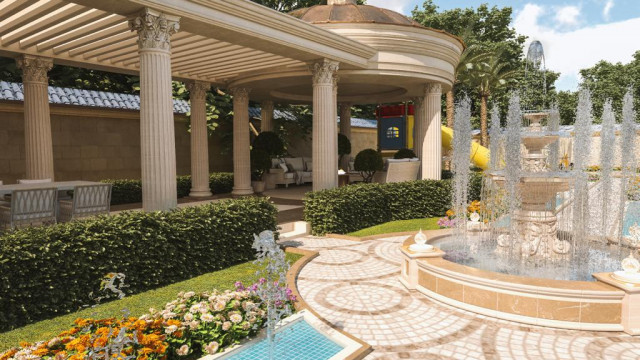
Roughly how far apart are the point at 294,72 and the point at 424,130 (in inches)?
248

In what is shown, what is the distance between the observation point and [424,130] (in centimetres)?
1770

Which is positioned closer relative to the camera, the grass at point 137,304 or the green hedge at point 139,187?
the grass at point 137,304

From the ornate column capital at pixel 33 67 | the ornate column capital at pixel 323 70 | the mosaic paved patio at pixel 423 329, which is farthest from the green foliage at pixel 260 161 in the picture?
the mosaic paved patio at pixel 423 329

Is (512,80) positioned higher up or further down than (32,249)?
higher up

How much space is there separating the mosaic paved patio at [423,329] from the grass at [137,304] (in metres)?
1.36

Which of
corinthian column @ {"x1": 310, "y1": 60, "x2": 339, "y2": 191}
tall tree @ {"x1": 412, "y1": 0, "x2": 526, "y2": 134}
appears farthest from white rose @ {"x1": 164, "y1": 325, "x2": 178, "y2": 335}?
tall tree @ {"x1": 412, "y1": 0, "x2": 526, "y2": 134}

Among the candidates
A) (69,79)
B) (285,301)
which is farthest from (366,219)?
(69,79)

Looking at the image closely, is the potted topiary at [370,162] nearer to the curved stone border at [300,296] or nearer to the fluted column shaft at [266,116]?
the fluted column shaft at [266,116]

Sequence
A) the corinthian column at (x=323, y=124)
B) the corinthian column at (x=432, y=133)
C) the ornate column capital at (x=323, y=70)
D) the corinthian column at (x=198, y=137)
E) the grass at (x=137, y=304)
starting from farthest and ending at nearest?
the corinthian column at (x=198, y=137), the corinthian column at (x=432, y=133), the corinthian column at (x=323, y=124), the ornate column capital at (x=323, y=70), the grass at (x=137, y=304)

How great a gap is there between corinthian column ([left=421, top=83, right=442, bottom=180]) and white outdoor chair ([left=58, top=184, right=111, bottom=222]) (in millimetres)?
12401

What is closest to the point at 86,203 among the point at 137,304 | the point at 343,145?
the point at 137,304

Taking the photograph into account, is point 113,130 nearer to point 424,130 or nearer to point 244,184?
point 244,184

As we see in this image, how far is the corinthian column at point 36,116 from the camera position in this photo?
12812 millimetres

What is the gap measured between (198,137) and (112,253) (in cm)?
1145
